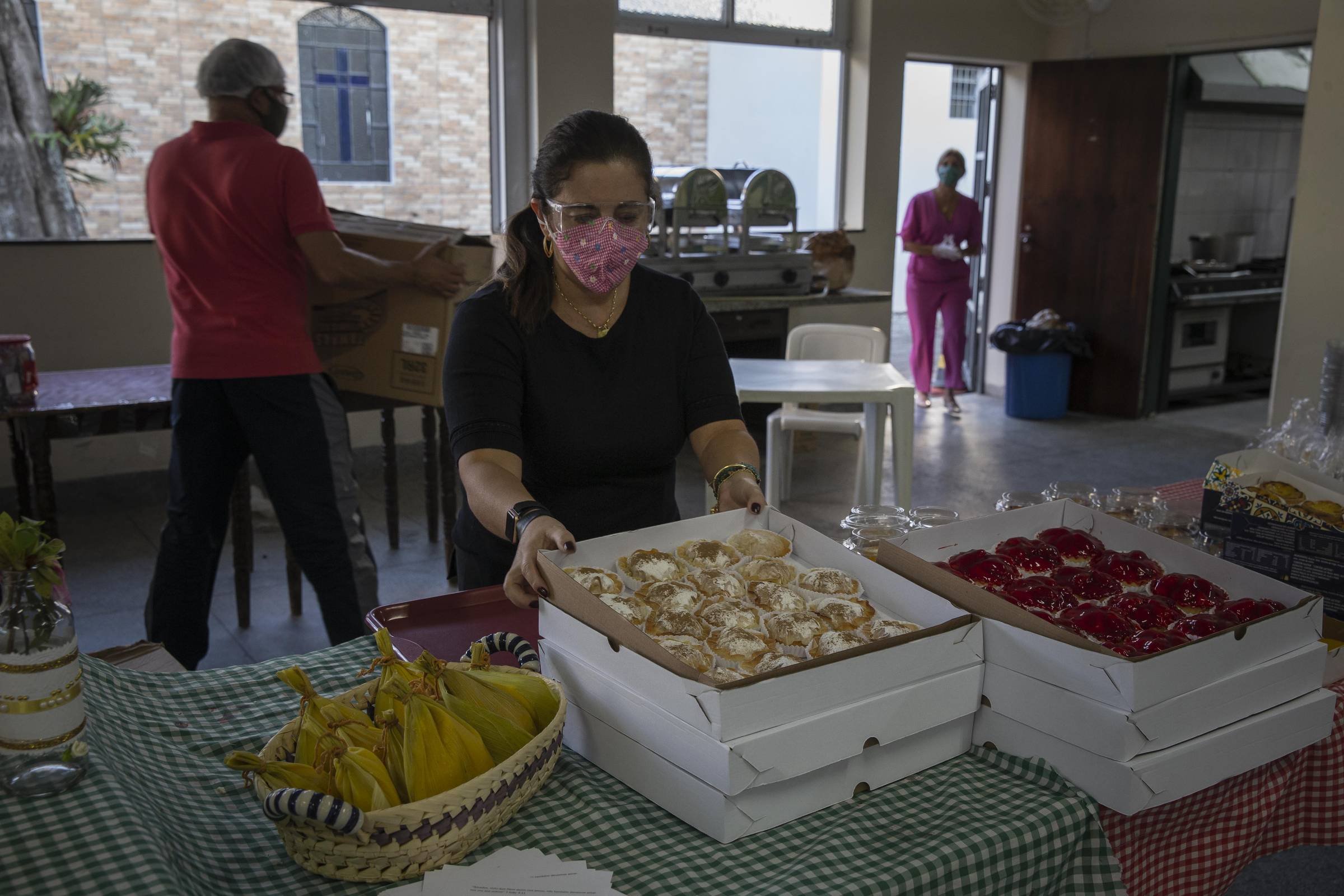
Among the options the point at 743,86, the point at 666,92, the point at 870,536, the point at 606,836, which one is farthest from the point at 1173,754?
the point at 743,86

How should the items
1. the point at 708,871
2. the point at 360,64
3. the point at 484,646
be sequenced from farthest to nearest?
1. the point at 360,64
2. the point at 484,646
3. the point at 708,871

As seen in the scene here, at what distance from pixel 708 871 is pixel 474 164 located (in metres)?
5.46

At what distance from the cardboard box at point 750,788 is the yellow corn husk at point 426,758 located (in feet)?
0.64

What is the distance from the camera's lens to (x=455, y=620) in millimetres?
1683

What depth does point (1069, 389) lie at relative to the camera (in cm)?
754

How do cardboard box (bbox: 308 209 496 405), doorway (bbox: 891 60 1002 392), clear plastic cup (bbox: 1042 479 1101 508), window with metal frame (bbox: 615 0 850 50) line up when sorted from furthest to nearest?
doorway (bbox: 891 60 1002 392) < window with metal frame (bbox: 615 0 850 50) < cardboard box (bbox: 308 209 496 405) < clear plastic cup (bbox: 1042 479 1101 508)

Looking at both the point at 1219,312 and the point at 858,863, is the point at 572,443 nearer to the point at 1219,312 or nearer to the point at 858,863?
the point at 858,863

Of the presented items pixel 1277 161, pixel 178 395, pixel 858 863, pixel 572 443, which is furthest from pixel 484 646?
pixel 1277 161

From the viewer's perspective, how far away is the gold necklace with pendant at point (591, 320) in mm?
1893

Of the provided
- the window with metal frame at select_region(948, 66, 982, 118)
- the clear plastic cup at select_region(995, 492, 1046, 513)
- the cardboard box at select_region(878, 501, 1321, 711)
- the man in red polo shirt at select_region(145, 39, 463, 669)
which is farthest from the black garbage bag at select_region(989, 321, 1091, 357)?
the cardboard box at select_region(878, 501, 1321, 711)

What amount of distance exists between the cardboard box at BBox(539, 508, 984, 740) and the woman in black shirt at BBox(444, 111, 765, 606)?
30 cm

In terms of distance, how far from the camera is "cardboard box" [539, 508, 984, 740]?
3.51 feet

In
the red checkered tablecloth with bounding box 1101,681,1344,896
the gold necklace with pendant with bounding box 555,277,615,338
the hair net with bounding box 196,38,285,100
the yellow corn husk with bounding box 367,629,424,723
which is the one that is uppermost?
the hair net with bounding box 196,38,285,100

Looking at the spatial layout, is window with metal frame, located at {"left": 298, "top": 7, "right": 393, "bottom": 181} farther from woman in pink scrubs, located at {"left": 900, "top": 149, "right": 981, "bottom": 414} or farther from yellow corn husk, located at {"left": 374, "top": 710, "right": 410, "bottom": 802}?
yellow corn husk, located at {"left": 374, "top": 710, "right": 410, "bottom": 802}
